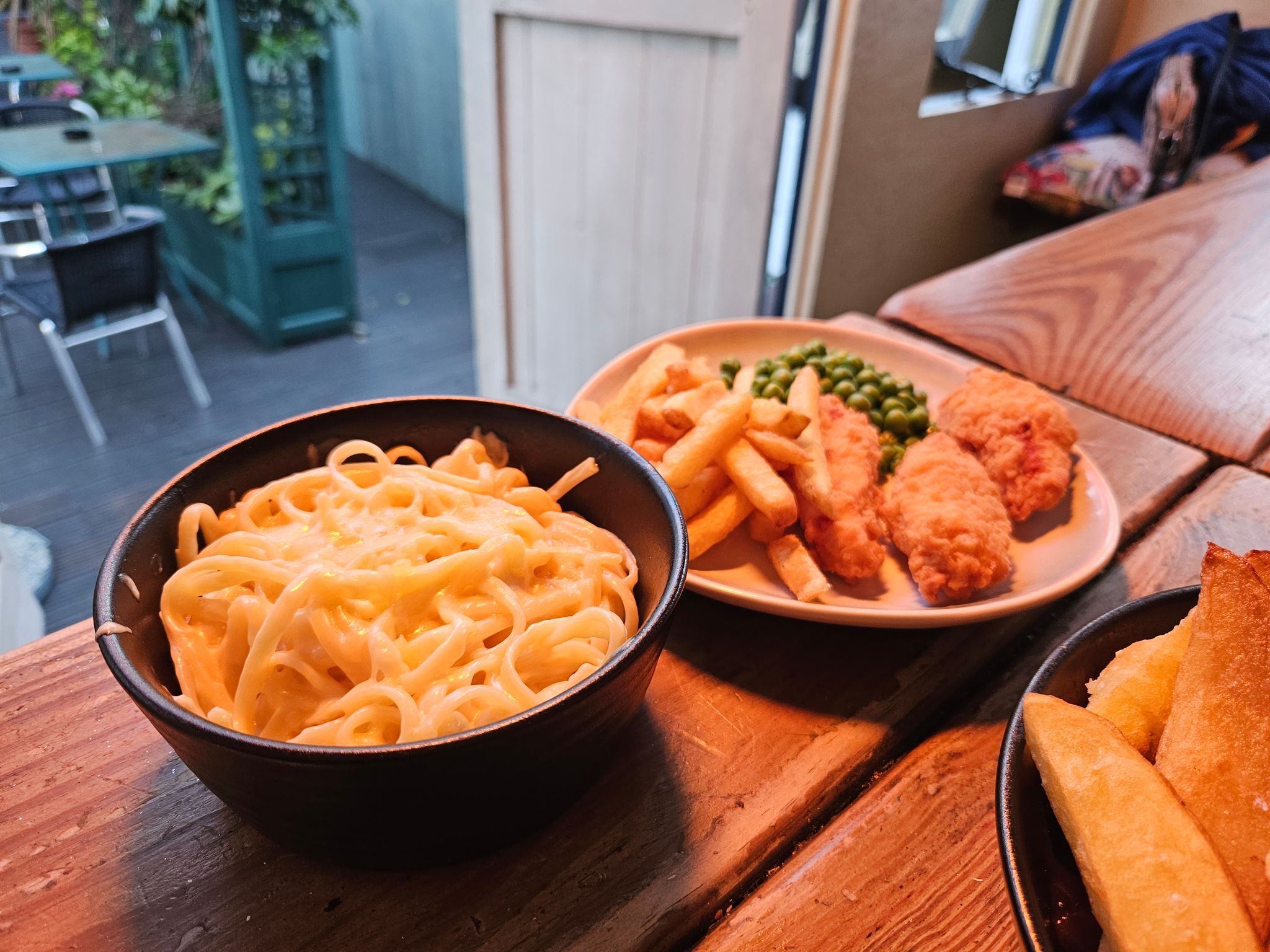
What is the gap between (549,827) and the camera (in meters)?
0.76

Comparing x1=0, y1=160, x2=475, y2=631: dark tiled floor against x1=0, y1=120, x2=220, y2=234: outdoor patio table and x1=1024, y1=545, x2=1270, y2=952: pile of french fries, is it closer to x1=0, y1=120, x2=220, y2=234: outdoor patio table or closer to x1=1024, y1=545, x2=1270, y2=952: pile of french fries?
x1=0, y1=120, x2=220, y2=234: outdoor patio table

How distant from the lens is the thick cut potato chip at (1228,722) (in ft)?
1.73

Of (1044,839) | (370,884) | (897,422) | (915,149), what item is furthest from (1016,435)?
(915,149)

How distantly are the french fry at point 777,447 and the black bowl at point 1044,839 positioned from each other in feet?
1.37

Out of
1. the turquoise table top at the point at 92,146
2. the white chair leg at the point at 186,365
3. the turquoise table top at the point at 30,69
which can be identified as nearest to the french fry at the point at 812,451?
the white chair leg at the point at 186,365

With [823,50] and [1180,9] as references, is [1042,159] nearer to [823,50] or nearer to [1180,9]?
[1180,9]

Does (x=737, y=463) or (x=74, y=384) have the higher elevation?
(x=737, y=463)

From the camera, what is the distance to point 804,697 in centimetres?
93

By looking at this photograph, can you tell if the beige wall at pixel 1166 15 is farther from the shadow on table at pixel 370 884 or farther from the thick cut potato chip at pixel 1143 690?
the shadow on table at pixel 370 884

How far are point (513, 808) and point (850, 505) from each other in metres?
0.60

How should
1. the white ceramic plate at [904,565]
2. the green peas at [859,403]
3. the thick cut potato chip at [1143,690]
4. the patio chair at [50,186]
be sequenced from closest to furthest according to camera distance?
1. the thick cut potato chip at [1143,690]
2. the white ceramic plate at [904,565]
3. the green peas at [859,403]
4. the patio chair at [50,186]

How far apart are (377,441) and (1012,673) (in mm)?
787

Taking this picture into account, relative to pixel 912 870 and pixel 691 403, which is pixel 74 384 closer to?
pixel 691 403

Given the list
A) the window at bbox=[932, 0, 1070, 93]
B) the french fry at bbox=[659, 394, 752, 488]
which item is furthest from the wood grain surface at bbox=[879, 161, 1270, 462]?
the window at bbox=[932, 0, 1070, 93]
